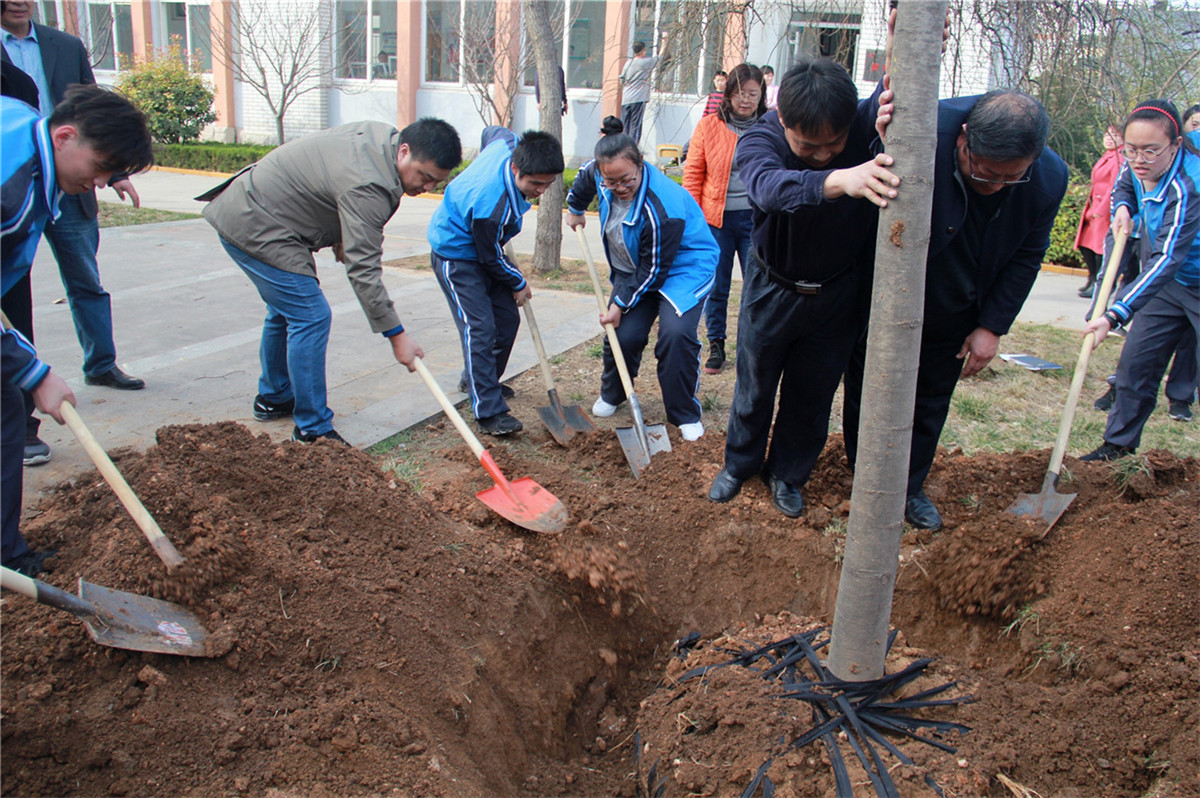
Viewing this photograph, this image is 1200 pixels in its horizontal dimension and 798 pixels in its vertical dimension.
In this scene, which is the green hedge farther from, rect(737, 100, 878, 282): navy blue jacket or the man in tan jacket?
rect(737, 100, 878, 282): navy blue jacket

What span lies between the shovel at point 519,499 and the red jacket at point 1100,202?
21.5 ft

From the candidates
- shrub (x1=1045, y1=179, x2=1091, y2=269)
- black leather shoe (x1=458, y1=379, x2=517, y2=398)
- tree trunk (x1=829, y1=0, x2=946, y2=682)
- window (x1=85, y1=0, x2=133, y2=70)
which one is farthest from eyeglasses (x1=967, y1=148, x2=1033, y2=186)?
window (x1=85, y1=0, x2=133, y2=70)

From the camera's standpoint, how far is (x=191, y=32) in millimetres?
20734

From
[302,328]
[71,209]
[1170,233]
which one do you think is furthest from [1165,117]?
[71,209]

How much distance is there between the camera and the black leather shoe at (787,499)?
3441 mm

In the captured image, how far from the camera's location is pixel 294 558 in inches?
102

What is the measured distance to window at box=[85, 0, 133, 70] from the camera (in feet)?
66.0

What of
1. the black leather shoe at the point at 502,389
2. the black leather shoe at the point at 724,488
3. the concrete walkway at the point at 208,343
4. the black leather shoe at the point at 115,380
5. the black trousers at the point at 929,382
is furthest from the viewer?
the black leather shoe at the point at 502,389

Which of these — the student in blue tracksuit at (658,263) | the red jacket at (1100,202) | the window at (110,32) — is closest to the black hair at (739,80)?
the student in blue tracksuit at (658,263)

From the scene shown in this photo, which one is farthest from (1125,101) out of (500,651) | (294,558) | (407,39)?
(407,39)

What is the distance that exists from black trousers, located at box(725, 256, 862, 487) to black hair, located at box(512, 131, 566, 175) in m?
1.33

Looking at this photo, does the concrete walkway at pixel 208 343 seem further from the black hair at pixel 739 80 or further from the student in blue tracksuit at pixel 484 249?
the black hair at pixel 739 80

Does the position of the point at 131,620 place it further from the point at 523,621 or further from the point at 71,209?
the point at 71,209

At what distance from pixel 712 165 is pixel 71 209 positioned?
3.83 meters
